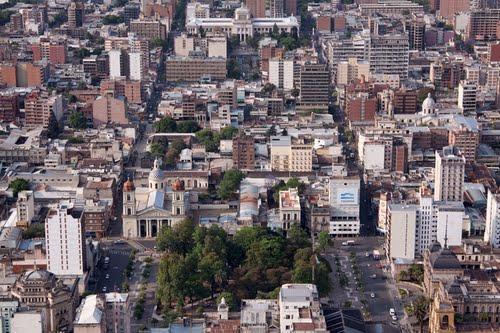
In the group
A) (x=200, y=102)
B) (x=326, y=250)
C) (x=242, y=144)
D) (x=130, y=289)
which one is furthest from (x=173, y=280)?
(x=200, y=102)

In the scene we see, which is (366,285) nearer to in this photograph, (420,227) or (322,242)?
(420,227)

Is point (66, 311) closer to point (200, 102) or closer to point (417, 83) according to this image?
point (200, 102)

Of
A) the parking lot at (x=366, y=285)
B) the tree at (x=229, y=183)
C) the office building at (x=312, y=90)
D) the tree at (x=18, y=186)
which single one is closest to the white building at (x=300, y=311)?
the parking lot at (x=366, y=285)

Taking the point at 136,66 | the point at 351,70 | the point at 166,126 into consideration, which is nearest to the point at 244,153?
the point at 166,126

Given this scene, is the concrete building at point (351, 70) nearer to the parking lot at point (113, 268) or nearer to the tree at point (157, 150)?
the tree at point (157, 150)

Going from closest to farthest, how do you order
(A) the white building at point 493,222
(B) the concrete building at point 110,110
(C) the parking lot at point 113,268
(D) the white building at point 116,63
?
(C) the parking lot at point 113,268
(A) the white building at point 493,222
(B) the concrete building at point 110,110
(D) the white building at point 116,63
